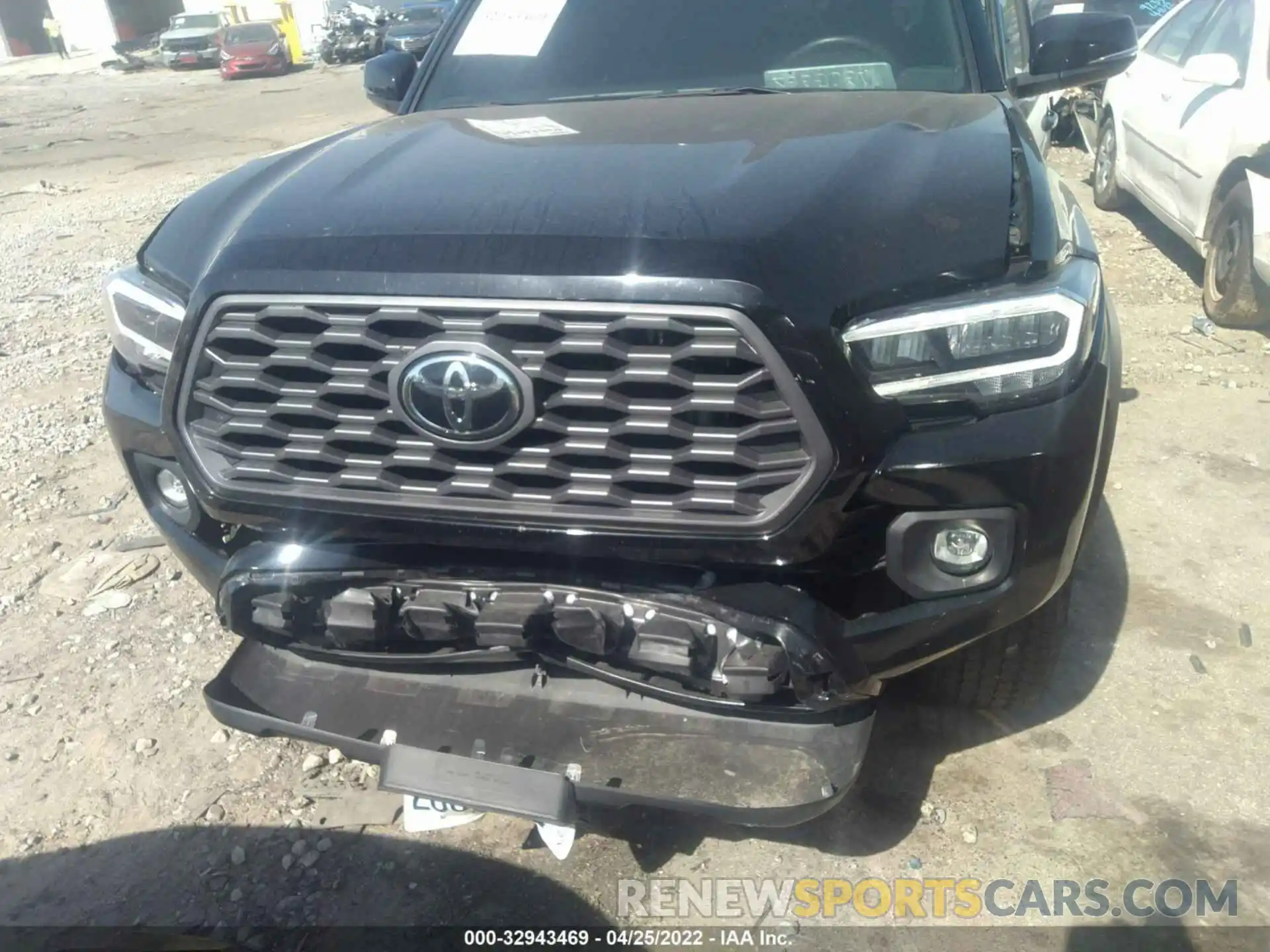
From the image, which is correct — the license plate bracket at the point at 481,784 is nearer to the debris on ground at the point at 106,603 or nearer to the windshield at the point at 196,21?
the debris on ground at the point at 106,603

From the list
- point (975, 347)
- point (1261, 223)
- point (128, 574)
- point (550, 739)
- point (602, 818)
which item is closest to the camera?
point (975, 347)

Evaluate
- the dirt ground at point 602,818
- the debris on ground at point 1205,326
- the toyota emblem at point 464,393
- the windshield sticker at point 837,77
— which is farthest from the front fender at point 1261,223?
the toyota emblem at point 464,393

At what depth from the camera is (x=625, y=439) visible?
182 centimetres

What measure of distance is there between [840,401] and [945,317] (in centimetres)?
24

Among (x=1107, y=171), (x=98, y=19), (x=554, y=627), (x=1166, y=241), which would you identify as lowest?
(x=1166, y=241)

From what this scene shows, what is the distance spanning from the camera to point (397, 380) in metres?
1.84

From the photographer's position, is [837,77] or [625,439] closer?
[625,439]

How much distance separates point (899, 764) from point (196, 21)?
3471 cm

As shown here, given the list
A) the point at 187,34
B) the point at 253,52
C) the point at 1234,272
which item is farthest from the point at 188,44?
the point at 1234,272

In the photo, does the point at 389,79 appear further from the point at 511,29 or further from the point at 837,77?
the point at 837,77

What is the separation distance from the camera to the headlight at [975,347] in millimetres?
1774

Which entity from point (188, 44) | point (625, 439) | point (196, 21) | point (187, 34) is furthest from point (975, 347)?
point (196, 21)

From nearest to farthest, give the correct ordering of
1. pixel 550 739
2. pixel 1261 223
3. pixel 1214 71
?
pixel 550 739 < pixel 1261 223 < pixel 1214 71

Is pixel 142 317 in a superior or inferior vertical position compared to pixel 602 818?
superior
